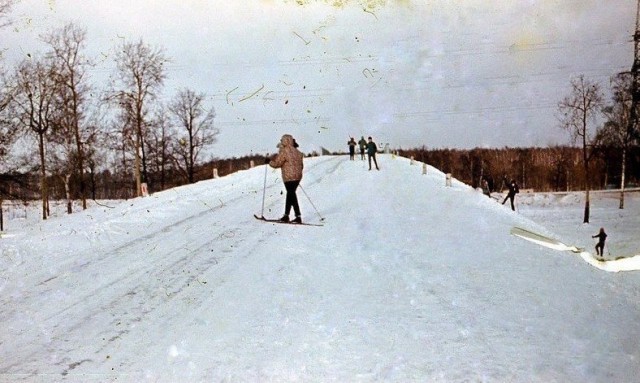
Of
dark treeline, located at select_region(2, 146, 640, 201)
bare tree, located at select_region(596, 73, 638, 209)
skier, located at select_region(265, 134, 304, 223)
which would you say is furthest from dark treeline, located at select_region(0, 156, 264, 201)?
bare tree, located at select_region(596, 73, 638, 209)

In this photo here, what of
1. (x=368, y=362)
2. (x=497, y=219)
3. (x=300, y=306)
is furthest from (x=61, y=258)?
(x=497, y=219)

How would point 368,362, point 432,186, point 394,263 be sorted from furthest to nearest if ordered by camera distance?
point 432,186, point 394,263, point 368,362

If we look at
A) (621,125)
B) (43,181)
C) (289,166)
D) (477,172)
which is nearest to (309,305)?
(289,166)

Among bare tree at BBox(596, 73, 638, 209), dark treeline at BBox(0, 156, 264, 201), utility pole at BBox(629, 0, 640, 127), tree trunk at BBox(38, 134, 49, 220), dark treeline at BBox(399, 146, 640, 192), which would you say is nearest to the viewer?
utility pole at BBox(629, 0, 640, 127)

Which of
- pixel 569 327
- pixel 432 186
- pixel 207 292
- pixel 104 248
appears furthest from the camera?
pixel 432 186

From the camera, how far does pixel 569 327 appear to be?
5.60m

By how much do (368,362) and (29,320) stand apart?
4.30m

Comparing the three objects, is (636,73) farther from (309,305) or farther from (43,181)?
(43,181)

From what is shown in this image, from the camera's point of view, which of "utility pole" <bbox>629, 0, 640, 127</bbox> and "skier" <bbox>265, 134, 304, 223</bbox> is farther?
"skier" <bbox>265, 134, 304, 223</bbox>

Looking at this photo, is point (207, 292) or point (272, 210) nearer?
point (207, 292)

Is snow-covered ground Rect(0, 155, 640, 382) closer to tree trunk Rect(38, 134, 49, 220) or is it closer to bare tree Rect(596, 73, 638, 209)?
bare tree Rect(596, 73, 638, 209)

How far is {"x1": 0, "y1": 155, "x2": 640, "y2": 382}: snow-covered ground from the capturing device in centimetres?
463

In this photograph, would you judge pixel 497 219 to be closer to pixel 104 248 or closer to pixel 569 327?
pixel 569 327

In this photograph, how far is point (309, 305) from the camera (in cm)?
623
